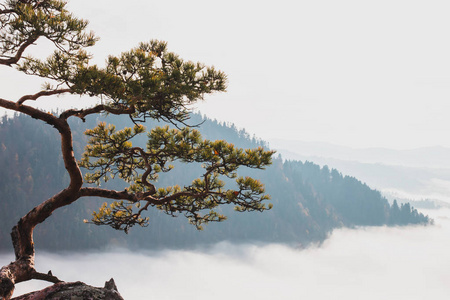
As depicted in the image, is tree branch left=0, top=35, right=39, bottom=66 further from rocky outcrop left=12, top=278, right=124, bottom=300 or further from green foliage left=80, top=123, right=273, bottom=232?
rocky outcrop left=12, top=278, right=124, bottom=300

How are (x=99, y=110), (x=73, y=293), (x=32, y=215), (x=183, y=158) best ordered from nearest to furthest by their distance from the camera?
(x=73, y=293) < (x=99, y=110) < (x=32, y=215) < (x=183, y=158)

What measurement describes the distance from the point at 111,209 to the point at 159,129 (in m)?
3.19

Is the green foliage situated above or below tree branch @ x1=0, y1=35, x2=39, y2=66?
below

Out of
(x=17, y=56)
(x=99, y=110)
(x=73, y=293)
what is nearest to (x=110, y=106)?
(x=99, y=110)

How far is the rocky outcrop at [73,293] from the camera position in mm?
6105

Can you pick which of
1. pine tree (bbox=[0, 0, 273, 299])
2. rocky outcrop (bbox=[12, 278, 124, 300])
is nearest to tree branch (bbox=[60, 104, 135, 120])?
pine tree (bbox=[0, 0, 273, 299])

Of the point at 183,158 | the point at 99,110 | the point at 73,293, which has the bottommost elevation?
the point at 73,293

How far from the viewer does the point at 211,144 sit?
7598mm

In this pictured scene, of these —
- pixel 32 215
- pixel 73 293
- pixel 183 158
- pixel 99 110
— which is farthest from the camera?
pixel 183 158

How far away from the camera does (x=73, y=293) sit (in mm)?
6152

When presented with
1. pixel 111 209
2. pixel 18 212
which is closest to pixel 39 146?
pixel 18 212

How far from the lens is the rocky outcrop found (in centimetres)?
611

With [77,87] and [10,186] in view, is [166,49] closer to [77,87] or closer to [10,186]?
[77,87]

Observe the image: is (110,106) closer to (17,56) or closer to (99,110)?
(99,110)
